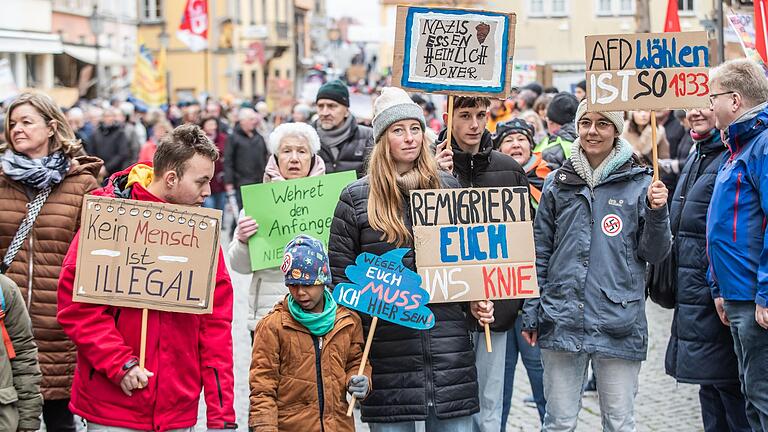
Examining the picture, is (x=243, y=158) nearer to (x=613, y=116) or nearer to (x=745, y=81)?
(x=613, y=116)

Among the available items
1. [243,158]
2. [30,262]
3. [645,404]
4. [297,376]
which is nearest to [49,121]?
[30,262]

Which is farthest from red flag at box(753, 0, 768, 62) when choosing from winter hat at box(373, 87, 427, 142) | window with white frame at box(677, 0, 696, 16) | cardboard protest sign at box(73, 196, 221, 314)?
window with white frame at box(677, 0, 696, 16)

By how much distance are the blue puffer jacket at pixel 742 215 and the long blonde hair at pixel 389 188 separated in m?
1.39

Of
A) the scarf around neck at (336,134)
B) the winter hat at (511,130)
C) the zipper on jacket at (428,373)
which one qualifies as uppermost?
the winter hat at (511,130)

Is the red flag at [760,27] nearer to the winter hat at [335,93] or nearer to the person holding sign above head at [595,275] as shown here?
the person holding sign above head at [595,275]

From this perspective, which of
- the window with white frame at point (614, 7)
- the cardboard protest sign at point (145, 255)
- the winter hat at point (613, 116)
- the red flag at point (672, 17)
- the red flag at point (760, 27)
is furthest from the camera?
the window with white frame at point (614, 7)

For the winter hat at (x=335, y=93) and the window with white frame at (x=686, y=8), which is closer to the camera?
the winter hat at (x=335, y=93)

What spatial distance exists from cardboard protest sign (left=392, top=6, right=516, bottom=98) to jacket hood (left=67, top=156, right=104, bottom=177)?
5.29 ft

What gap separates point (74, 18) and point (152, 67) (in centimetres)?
1433

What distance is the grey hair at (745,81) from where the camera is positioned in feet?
19.3

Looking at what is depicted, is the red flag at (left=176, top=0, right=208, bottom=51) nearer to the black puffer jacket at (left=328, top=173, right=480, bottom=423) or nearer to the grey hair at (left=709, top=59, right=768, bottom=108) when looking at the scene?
the grey hair at (left=709, top=59, right=768, bottom=108)

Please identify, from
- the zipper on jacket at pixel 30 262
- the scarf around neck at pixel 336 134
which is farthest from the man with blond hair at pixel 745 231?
the scarf around neck at pixel 336 134

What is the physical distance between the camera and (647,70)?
5.84 metres

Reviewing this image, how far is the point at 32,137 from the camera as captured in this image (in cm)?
607
